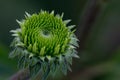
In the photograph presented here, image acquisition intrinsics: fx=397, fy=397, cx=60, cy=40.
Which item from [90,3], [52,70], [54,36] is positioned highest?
[90,3]

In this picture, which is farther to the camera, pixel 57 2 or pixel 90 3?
pixel 57 2

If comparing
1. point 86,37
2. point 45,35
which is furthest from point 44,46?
point 86,37

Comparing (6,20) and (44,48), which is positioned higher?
(6,20)

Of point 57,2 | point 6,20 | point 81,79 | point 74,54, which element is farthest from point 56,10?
point 74,54

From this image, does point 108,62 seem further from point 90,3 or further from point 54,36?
point 54,36

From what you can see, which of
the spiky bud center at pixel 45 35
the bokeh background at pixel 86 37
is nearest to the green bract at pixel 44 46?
the spiky bud center at pixel 45 35

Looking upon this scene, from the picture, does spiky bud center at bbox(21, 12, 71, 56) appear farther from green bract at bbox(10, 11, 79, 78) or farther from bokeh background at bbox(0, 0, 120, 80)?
bokeh background at bbox(0, 0, 120, 80)

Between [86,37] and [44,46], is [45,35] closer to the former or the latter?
[44,46]
